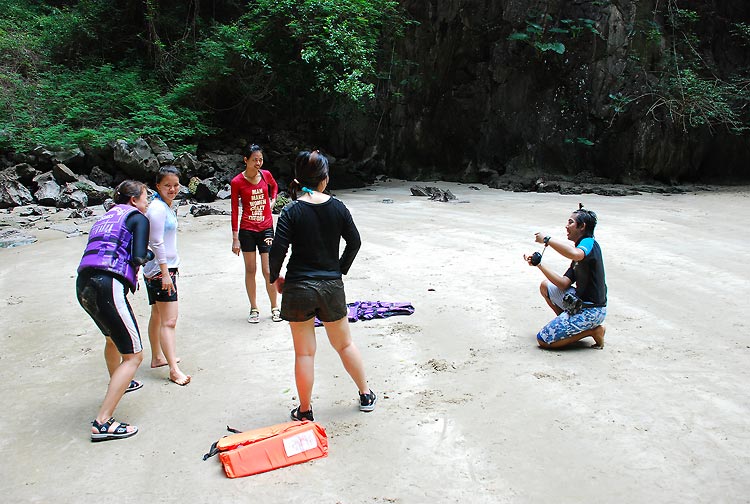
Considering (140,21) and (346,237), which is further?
(140,21)

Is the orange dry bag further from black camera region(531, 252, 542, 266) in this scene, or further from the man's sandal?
black camera region(531, 252, 542, 266)

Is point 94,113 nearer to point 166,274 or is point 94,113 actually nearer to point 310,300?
point 166,274

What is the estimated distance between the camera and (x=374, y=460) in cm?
312

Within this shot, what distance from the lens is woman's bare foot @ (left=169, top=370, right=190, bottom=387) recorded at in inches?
166

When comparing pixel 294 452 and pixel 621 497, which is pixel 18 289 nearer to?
pixel 294 452

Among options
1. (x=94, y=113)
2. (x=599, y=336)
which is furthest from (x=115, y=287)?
(x=94, y=113)

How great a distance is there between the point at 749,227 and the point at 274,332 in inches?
329

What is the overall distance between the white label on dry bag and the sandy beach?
3.9 inches

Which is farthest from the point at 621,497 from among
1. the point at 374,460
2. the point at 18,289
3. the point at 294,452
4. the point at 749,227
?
the point at 749,227

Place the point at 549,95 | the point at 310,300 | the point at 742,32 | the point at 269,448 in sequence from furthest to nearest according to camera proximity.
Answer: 1. the point at 549,95
2. the point at 742,32
3. the point at 310,300
4. the point at 269,448

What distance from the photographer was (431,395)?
3891 millimetres

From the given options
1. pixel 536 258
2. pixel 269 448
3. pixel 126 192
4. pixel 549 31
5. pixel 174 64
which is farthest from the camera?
pixel 174 64

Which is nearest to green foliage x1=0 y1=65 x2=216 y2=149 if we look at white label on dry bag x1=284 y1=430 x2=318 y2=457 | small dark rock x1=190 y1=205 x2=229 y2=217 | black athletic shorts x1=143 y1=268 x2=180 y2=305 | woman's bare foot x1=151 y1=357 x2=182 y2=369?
small dark rock x1=190 y1=205 x2=229 y2=217

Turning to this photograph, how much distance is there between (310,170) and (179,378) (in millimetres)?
1934
